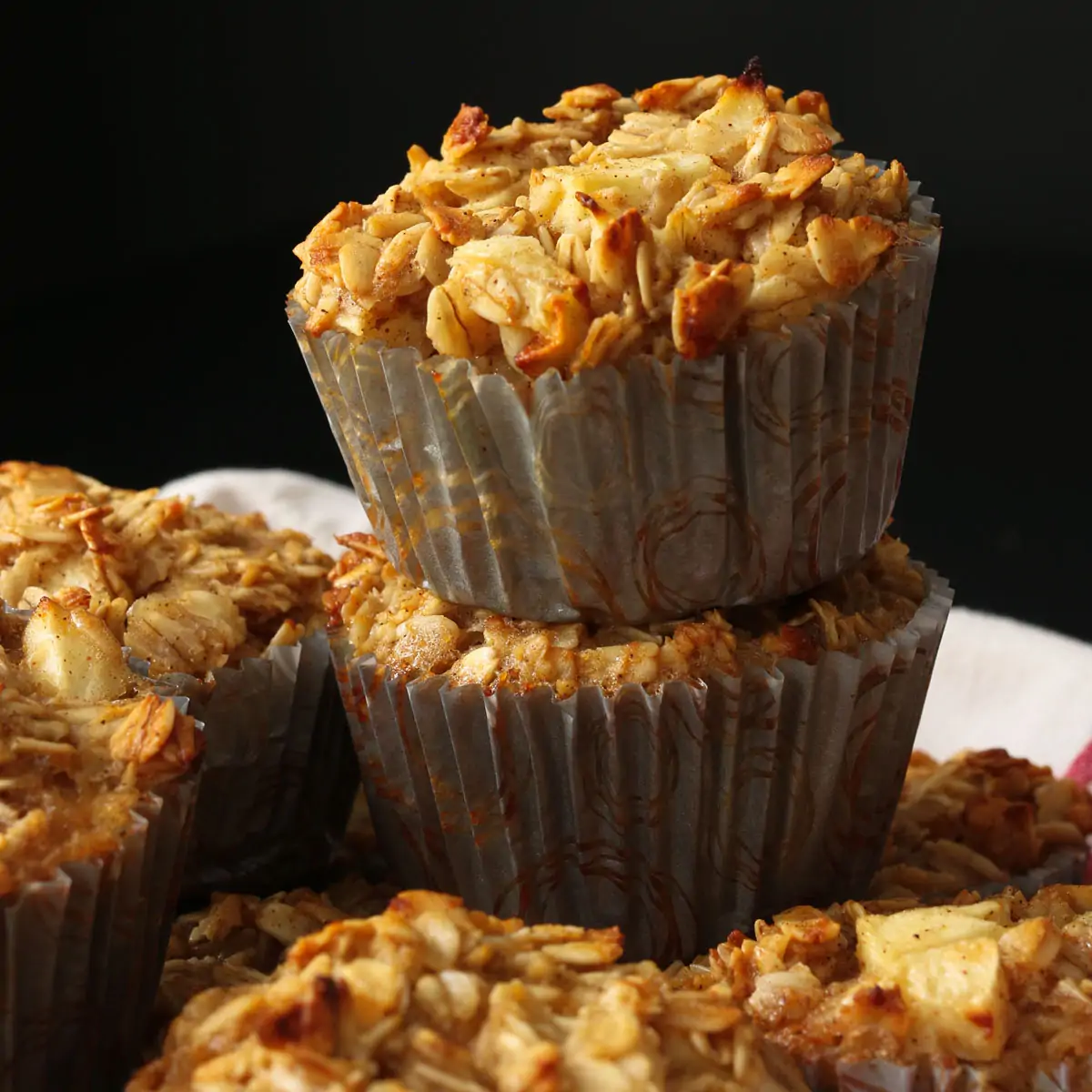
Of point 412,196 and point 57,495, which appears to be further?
point 57,495

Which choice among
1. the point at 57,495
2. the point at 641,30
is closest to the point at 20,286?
the point at 641,30

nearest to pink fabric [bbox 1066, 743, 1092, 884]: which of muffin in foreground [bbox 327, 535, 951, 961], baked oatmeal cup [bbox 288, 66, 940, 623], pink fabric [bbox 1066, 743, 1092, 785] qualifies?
pink fabric [bbox 1066, 743, 1092, 785]

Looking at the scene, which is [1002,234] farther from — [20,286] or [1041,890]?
[1041,890]

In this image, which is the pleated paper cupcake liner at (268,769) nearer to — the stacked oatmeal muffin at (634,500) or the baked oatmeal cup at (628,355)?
the stacked oatmeal muffin at (634,500)

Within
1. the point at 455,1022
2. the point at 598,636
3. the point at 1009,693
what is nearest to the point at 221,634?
the point at 598,636

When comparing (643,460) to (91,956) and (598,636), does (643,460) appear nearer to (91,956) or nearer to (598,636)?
(598,636)

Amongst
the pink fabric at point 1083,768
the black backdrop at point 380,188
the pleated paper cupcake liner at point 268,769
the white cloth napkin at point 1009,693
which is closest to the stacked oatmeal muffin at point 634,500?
the pleated paper cupcake liner at point 268,769

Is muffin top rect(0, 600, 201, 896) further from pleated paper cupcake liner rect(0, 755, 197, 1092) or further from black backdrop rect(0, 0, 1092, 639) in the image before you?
black backdrop rect(0, 0, 1092, 639)
